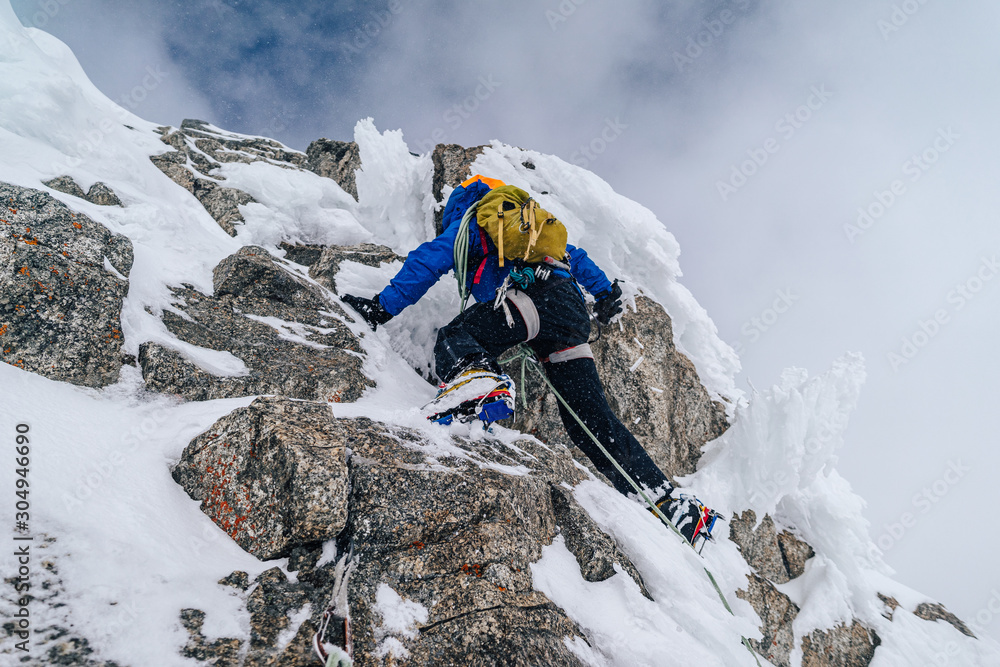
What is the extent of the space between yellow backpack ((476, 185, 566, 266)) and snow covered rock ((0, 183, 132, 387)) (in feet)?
9.94

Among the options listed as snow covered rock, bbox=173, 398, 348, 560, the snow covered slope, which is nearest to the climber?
the snow covered slope

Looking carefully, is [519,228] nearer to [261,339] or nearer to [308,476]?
[261,339]

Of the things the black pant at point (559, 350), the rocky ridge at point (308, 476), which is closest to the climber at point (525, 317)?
the black pant at point (559, 350)

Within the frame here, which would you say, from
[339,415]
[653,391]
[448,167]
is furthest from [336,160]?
[339,415]

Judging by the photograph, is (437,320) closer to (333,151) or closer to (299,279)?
(299,279)

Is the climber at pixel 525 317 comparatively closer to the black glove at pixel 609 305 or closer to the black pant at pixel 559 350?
the black pant at pixel 559 350

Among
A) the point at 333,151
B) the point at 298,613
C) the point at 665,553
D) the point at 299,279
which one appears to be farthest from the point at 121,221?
the point at 333,151

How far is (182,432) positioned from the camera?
106 inches

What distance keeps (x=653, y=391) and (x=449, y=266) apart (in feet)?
13.3

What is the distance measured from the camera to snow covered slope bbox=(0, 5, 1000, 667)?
67.7 inches

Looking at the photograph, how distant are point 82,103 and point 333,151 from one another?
21.3 ft

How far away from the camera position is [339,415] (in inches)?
124

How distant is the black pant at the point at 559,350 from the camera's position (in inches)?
153

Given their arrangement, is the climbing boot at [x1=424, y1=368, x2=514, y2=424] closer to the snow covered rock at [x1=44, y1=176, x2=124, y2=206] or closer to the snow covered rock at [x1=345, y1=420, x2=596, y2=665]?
the snow covered rock at [x1=345, y1=420, x2=596, y2=665]
